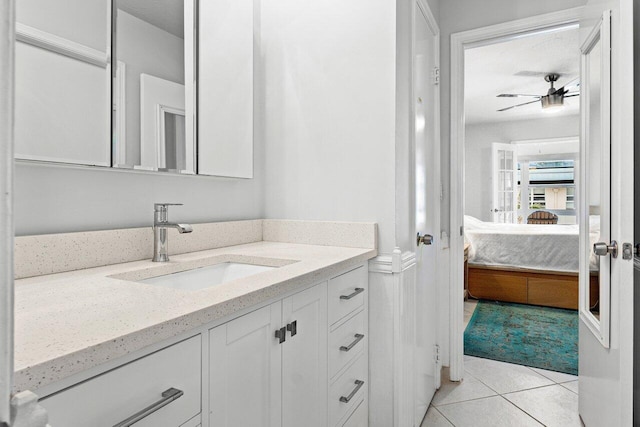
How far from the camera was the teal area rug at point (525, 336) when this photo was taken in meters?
2.72

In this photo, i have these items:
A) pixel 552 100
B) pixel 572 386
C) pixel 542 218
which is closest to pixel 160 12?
pixel 572 386

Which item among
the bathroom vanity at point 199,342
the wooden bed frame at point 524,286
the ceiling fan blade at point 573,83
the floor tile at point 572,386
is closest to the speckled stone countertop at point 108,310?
the bathroom vanity at point 199,342

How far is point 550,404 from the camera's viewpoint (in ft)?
6.98

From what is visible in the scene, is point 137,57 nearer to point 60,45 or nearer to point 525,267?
point 60,45

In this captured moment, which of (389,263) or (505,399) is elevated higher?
(389,263)

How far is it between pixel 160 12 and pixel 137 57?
0.23m

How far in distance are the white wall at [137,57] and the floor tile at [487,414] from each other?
1.98m

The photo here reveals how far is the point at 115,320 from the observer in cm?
66

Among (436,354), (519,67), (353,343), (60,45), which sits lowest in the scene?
(436,354)

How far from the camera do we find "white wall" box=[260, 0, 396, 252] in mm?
1639

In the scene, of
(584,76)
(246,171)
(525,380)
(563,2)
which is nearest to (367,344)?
(246,171)

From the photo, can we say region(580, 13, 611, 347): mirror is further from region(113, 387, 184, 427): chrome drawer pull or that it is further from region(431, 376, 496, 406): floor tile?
region(113, 387, 184, 427): chrome drawer pull

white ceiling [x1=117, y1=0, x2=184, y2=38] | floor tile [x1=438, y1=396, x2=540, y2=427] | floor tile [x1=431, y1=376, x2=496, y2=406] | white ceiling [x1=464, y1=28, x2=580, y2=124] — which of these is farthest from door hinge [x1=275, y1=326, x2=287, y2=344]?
white ceiling [x1=464, y1=28, x2=580, y2=124]

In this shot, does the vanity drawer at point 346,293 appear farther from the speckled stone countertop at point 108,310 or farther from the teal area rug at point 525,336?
the teal area rug at point 525,336
